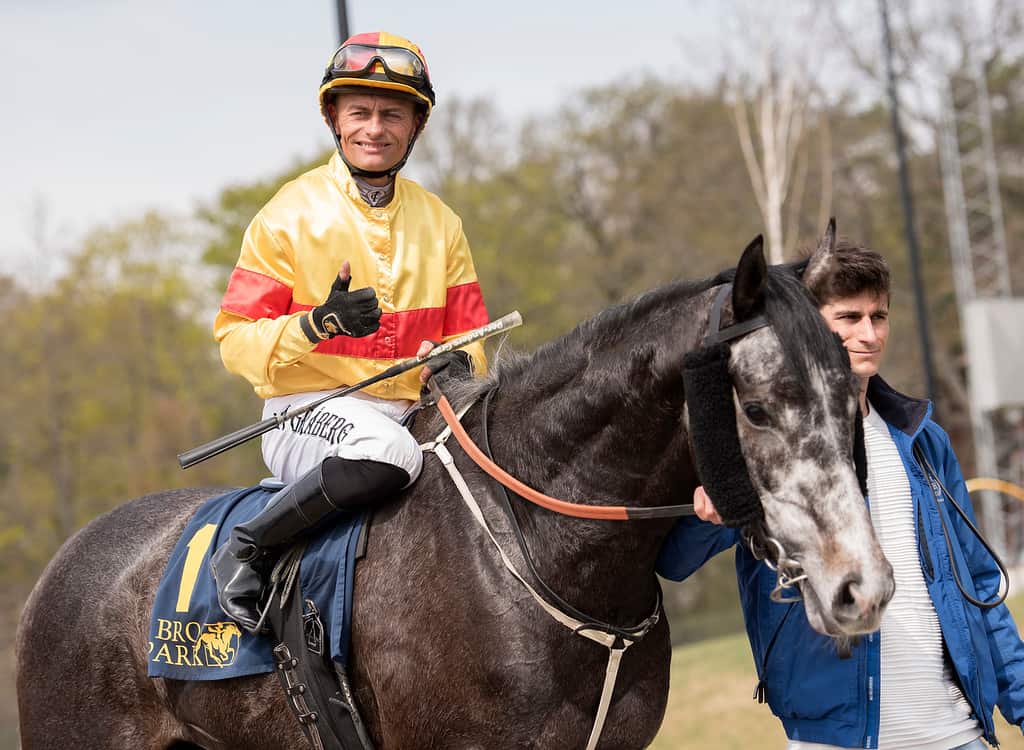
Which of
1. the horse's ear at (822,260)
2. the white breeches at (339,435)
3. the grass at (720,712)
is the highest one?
the horse's ear at (822,260)

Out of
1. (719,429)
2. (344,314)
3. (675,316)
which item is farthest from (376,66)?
(719,429)

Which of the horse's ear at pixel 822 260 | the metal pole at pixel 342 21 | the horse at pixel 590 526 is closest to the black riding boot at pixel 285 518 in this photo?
the horse at pixel 590 526

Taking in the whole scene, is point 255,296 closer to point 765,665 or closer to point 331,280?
point 331,280

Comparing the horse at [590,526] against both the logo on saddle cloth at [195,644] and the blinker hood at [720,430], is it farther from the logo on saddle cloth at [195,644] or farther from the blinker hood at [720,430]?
the logo on saddle cloth at [195,644]

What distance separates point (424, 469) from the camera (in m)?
3.28

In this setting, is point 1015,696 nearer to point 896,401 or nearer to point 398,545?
point 896,401

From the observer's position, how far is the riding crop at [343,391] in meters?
3.21

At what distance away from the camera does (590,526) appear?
9.65ft

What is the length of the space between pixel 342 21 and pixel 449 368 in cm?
308

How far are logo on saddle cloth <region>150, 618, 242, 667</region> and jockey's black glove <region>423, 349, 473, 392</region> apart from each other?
3.31 feet

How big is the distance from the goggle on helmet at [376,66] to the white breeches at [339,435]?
101 centimetres

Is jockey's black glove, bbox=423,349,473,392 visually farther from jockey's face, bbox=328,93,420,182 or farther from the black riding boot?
jockey's face, bbox=328,93,420,182

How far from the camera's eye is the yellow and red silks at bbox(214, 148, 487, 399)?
3.44 meters

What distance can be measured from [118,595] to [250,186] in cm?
2536
